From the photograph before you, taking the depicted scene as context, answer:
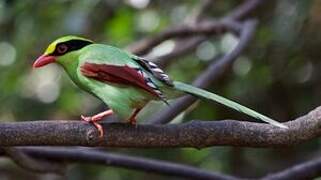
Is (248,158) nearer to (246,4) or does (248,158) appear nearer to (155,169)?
(246,4)

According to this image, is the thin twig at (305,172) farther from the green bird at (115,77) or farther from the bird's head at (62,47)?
the bird's head at (62,47)

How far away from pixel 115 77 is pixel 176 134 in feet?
0.56

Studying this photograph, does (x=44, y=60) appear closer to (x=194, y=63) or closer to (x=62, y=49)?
(x=62, y=49)

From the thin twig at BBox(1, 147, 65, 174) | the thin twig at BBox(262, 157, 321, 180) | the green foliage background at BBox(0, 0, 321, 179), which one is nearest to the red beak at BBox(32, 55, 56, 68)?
the thin twig at BBox(1, 147, 65, 174)

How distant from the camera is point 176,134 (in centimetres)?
127

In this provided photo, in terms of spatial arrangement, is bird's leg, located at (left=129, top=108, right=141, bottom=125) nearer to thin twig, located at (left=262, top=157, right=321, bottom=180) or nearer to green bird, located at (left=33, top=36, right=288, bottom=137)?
green bird, located at (left=33, top=36, right=288, bottom=137)

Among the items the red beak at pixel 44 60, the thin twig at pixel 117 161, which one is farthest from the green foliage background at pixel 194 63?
the red beak at pixel 44 60

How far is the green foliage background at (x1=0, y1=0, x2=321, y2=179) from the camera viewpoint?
→ 255 centimetres

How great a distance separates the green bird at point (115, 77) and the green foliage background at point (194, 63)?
936 millimetres

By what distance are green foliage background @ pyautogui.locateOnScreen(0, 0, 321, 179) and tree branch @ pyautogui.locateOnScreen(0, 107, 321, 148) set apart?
1117mm

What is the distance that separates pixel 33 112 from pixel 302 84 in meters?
0.93

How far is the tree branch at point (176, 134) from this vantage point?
49.2 inches

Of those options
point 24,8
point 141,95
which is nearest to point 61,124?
point 141,95

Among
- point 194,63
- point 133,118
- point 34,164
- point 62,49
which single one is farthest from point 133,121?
point 194,63
